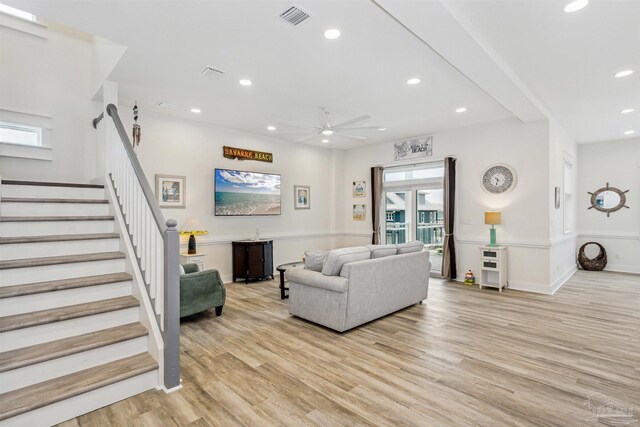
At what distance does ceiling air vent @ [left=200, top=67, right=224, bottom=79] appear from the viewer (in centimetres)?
373

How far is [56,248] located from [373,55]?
11.6 ft

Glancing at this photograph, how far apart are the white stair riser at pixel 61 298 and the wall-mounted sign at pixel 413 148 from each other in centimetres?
592

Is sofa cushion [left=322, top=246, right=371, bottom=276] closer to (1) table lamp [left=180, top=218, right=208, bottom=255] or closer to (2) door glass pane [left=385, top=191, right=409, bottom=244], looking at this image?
(1) table lamp [left=180, top=218, right=208, bottom=255]

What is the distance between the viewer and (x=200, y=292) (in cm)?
386

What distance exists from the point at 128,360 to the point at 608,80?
19.6 ft

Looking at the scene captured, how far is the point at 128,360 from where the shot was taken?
7.83 ft

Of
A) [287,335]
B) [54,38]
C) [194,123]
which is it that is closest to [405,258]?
[287,335]

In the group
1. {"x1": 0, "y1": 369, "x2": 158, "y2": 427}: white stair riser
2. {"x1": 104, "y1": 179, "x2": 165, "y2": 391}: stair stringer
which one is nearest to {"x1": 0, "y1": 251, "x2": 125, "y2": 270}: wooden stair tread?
{"x1": 104, "y1": 179, "x2": 165, "y2": 391}: stair stringer

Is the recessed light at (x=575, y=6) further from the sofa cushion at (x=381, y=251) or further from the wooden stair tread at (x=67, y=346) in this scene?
the wooden stair tread at (x=67, y=346)

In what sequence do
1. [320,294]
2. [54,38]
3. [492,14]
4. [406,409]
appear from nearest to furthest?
[406,409], [492,14], [320,294], [54,38]

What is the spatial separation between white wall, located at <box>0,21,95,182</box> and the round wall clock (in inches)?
257

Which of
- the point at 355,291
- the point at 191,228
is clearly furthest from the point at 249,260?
the point at 355,291

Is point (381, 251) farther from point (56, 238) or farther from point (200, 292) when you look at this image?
point (56, 238)

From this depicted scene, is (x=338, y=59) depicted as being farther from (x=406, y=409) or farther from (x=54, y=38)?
(x=54, y=38)
